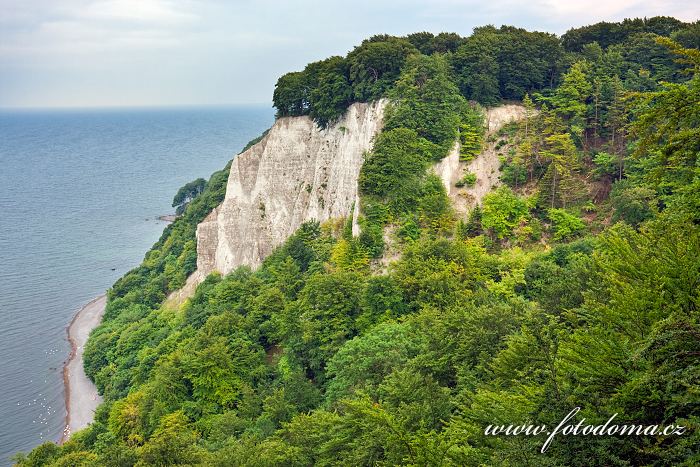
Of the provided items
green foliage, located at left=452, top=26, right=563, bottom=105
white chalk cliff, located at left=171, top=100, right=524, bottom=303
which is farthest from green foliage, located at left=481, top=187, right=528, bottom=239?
white chalk cliff, located at left=171, top=100, right=524, bottom=303

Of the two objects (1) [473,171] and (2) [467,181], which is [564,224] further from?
(1) [473,171]

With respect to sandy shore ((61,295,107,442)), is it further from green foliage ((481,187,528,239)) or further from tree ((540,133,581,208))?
tree ((540,133,581,208))

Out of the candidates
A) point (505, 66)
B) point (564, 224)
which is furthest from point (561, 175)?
point (505, 66)

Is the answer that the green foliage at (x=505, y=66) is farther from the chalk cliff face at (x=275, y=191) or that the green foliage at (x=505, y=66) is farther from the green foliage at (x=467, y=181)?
the chalk cliff face at (x=275, y=191)

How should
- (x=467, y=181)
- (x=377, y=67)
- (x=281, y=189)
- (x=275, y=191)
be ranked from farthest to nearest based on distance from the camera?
(x=275, y=191) < (x=281, y=189) < (x=377, y=67) < (x=467, y=181)

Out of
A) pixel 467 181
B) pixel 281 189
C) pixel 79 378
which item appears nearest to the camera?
pixel 467 181

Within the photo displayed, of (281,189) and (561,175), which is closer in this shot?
(561,175)

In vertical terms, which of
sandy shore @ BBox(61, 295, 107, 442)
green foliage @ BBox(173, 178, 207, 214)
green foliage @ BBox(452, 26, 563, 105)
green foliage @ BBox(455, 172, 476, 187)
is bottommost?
sandy shore @ BBox(61, 295, 107, 442)

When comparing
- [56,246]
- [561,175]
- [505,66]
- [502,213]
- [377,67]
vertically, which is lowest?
[56,246]
